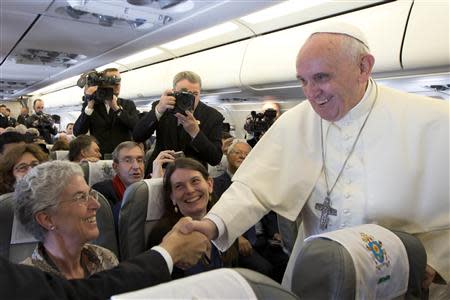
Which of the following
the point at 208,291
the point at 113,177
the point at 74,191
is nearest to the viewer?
the point at 208,291

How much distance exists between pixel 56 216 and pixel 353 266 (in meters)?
1.34

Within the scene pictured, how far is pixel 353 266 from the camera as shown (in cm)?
94

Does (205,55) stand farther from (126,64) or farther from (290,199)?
(290,199)

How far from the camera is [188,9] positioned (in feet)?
10.3

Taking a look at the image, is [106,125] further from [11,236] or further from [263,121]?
[263,121]

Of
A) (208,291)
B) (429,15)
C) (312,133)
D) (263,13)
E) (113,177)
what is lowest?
(113,177)

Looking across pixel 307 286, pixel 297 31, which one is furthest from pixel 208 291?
pixel 297 31

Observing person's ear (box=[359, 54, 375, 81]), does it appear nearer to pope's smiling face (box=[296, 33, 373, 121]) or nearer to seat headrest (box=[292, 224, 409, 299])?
pope's smiling face (box=[296, 33, 373, 121])

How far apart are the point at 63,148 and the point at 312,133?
3.87 m

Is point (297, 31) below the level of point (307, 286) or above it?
above

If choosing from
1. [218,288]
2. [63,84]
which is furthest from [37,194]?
[63,84]

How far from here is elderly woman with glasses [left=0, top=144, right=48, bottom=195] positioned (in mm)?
2777

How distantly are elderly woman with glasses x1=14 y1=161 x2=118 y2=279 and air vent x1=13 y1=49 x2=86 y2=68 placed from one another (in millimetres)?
3826

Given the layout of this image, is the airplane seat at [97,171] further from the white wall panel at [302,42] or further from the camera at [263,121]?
the camera at [263,121]
